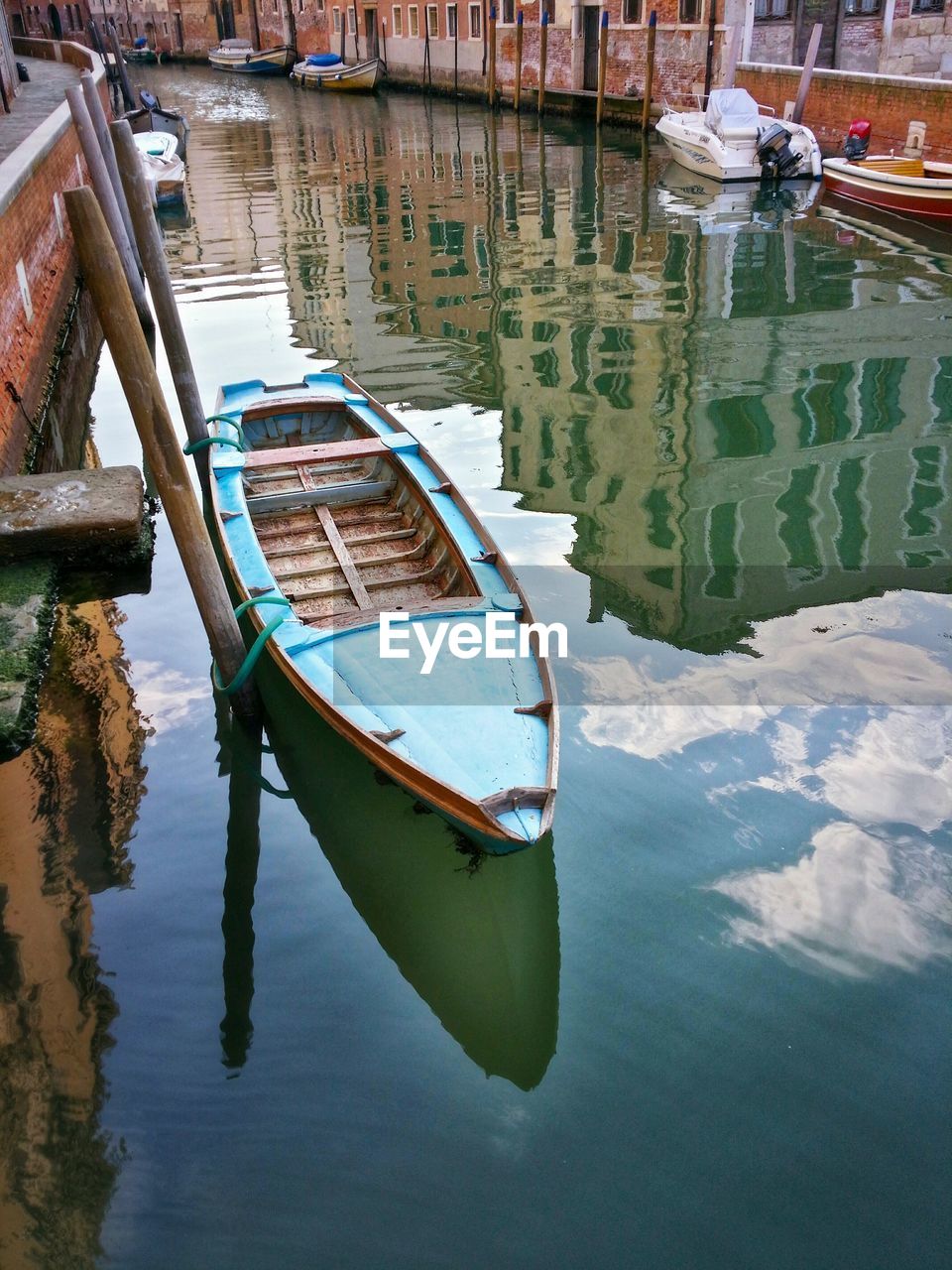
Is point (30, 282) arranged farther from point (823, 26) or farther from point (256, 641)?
point (823, 26)

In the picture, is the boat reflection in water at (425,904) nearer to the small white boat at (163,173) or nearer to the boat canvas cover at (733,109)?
the small white boat at (163,173)

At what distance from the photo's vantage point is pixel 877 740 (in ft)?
14.5

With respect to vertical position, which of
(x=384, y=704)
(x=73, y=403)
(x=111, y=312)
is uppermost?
(x=111, y=312)

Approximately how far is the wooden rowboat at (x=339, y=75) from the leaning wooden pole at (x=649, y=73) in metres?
13.4

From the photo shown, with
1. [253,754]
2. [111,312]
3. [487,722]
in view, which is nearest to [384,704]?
[487,722]

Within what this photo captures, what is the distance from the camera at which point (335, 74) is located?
32.6 m

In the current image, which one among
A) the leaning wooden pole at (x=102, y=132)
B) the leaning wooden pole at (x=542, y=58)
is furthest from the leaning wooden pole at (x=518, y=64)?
the leaning wooden pole at (x=102, y=132)

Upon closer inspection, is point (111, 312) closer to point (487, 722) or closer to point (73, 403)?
point (487, 722)

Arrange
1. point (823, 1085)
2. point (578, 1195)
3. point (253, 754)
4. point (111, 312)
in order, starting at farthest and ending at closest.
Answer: point (253, 754) → point (111, 312) → point (823, 1085) → point (578, 1195)

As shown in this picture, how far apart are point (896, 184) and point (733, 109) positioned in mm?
3952

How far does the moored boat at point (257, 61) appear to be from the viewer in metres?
39.8

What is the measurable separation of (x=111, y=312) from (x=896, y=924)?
3.47 meters

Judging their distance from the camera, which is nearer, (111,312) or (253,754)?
(111,312)

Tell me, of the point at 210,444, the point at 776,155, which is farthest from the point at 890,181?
the point at 210,444
